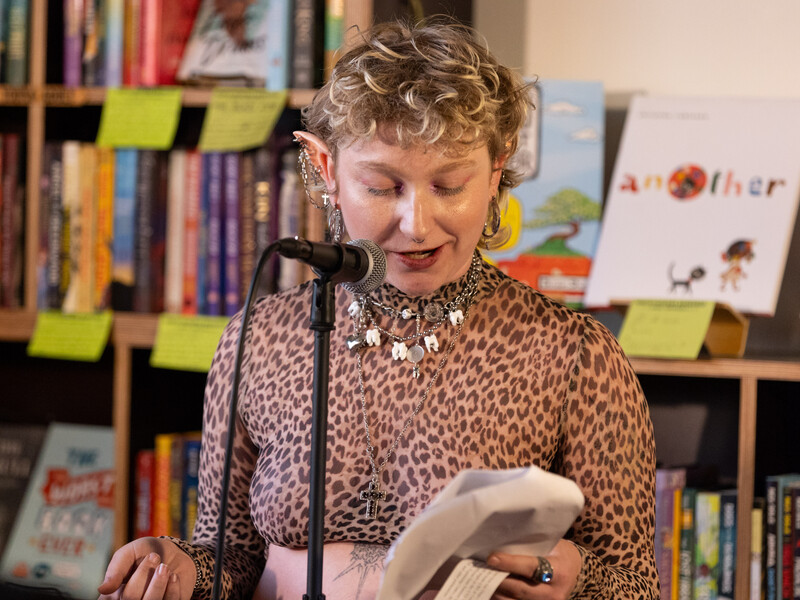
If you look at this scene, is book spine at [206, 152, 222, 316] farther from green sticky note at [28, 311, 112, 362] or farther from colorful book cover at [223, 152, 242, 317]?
green sticky note at [28, 311, 112, 362]

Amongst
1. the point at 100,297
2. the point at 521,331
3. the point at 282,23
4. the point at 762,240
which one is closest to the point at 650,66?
the point at 762,240

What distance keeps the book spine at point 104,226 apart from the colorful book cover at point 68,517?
334 millimetres

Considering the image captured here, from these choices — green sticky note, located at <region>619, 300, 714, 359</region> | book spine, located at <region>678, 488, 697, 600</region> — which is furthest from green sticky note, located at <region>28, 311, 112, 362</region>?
book spine, located at <region>678, 488, 697, 600</region>

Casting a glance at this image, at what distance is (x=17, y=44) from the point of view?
1903mm

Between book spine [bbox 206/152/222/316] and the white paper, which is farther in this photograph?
book spine [bbox 206/152/222/316]

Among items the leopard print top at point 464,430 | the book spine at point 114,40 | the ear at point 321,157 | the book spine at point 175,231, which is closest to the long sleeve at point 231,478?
the leopard print top at point 464,430

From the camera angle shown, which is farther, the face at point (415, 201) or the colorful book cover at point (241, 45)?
the colorful book cover at point (241, 45)

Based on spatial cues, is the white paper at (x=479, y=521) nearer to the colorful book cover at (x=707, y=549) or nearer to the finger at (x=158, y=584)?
the finger at (x=158, y=584)

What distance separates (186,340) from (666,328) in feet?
2.80

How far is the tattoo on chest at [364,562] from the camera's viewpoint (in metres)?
1.11

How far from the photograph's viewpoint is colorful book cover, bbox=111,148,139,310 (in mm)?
1841

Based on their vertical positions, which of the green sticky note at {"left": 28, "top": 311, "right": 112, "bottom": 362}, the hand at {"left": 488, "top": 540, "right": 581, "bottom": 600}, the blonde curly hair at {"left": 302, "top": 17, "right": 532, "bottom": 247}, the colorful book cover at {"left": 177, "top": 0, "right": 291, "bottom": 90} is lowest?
the hand at {"left": 488, "top": 540, "right": 581, "bottom": 600}

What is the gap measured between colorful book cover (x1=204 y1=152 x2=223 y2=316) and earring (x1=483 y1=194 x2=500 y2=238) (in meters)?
0.69

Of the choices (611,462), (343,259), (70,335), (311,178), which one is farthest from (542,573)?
(70,335)
